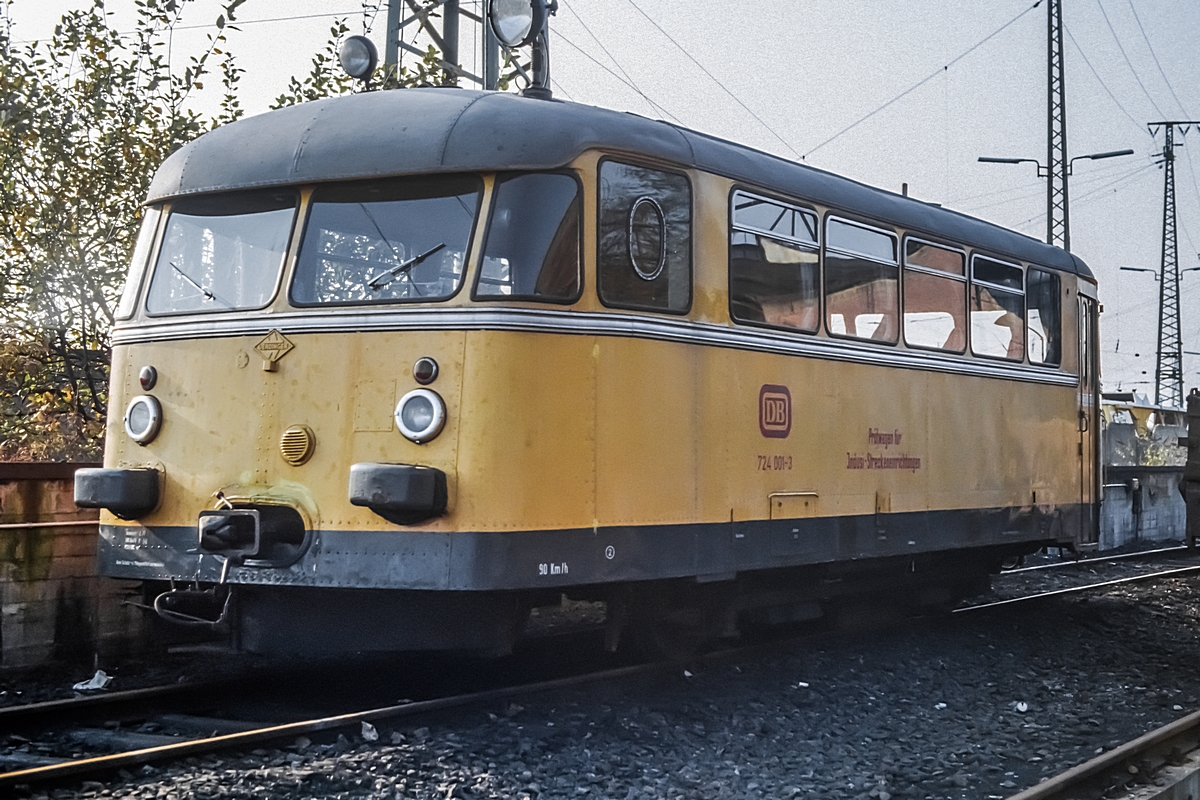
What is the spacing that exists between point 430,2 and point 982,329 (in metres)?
7.91

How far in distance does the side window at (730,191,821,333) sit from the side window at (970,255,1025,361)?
2353 mm

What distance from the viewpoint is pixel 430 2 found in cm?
1509

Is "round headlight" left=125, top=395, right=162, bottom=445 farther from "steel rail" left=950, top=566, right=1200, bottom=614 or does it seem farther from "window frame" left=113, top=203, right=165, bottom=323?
"steel rail" left=950, top=566, right=1200, bottom=614

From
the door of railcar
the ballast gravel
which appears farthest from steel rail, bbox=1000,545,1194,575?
the ballast gravel

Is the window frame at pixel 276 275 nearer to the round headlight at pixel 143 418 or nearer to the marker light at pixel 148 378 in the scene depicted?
the marker light at pixel 148 378

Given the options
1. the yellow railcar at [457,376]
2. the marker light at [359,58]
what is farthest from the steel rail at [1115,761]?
the marker light at [359,58]

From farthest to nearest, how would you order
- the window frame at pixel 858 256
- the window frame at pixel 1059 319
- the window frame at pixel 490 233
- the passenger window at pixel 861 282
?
the window frame at pixel 1059 319
the passenger window at pixel 861 282
the window frame at pixel 858 256
the window frame at pixel 490 233

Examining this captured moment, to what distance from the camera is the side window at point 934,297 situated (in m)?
9.38

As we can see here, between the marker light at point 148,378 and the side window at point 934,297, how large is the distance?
16.3 feet

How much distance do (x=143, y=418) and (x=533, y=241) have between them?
2378mm

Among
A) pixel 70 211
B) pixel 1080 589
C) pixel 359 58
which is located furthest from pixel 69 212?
pixel 1080 589

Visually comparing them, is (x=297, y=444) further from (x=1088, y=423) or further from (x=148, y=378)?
(x=1088, y=423)

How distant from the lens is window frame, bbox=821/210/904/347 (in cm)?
845

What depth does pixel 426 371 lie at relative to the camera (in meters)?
6.57
